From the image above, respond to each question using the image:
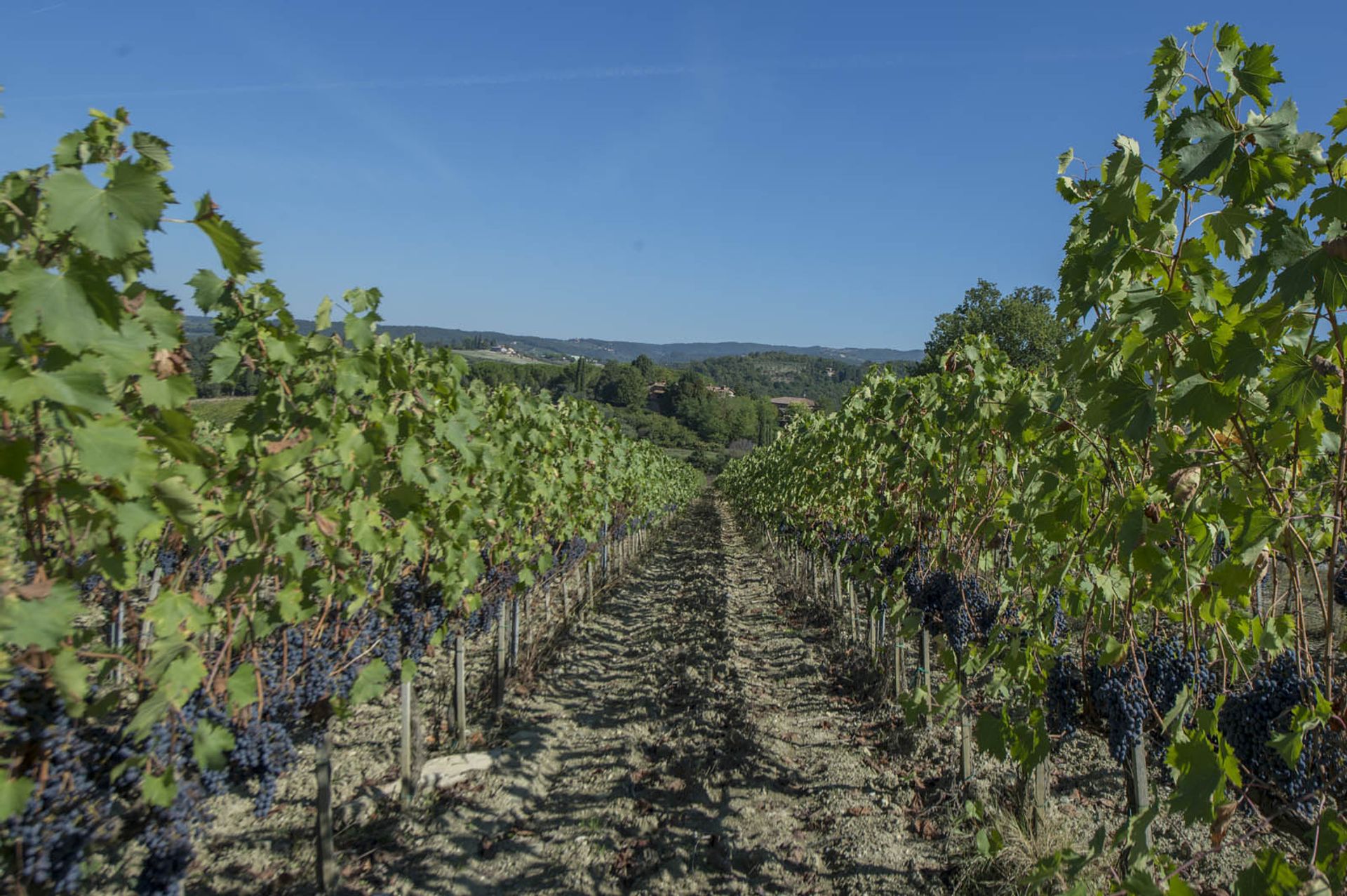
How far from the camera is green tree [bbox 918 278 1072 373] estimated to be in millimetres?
40938

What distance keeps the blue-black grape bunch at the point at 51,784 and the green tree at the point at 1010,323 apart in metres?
40.8

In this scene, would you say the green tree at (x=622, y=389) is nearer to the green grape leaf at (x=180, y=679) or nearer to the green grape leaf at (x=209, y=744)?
the green grape leaf at (x=209, y=744)

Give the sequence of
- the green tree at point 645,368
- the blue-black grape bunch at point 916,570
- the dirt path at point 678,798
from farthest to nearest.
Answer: the green tree at point 645,368, the blue-black grape bunch at point 916,570, the dirt path at point 678,798

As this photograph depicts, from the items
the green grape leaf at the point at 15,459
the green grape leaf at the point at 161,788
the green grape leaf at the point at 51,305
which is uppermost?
the green grape leaf at the point at 51,305

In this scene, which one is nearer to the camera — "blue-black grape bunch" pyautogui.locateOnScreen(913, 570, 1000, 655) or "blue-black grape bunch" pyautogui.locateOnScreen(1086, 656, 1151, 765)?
"blue-black grape bunch" pyautogui.locateOnScreen(1086, 656, 1151, 765)

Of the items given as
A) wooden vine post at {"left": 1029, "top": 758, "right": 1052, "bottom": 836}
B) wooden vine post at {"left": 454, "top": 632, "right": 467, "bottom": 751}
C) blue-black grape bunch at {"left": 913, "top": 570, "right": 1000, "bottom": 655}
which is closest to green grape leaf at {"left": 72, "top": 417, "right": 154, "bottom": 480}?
blue-black grape bunch at {"left": 913, "top": 570, "right": 1000, "bottom": 655}

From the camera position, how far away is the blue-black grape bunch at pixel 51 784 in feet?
7.07

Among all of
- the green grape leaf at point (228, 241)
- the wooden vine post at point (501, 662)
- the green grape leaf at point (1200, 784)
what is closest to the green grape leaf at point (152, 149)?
the green grape leaf at point (228, 241)

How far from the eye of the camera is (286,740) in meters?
3.09

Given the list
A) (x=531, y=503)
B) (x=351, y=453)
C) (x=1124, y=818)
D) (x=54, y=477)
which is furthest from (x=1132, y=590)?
(x=531, y=503)

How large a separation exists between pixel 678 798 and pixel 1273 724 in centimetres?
376

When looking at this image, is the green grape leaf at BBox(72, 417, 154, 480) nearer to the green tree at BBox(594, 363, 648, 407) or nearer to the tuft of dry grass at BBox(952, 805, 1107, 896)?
the tuft of dry grass at BBox(952, 805, 1107, 896)

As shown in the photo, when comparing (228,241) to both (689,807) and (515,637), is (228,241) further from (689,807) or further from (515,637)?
(515,637)

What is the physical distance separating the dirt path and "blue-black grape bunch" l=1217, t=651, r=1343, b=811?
202 cm
